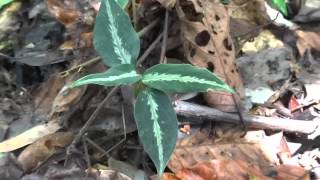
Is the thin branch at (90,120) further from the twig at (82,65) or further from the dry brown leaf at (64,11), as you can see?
the dry brown leaf at (64,11)

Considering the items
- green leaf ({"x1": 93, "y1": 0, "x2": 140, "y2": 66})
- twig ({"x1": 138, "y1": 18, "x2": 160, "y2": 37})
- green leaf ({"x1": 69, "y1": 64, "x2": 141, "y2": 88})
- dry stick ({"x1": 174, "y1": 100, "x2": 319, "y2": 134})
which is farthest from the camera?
twig ({"x1": 138, "y1": 18, "x2": 160, "y2": 37})

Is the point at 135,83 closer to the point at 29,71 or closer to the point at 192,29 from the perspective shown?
the point at 192,29

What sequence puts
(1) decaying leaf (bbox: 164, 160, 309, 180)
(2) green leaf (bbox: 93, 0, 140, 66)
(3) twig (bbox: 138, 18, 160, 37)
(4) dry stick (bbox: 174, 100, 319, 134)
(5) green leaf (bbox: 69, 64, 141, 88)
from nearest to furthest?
(5) green leaf (bbox: 69, 64, 141, 88) → (2) green leaf (bbox: 93, 0, 140, 66) → (1) decaying leaf (bbox: 164, 160, 309, 180) → (4) dry stick (bbox: 174, 100, 319, 134) → (3) twig (bbox: 138, 18, 160, 37)

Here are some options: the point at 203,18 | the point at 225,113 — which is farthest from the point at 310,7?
the point at 225,113

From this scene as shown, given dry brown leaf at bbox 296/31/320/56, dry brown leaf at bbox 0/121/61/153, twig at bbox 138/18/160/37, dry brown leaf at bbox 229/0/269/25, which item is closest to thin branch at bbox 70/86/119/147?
dry brown leaf at bbox 0/121/61/153

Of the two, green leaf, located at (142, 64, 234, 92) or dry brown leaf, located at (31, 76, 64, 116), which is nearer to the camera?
green leaf, located at (142, 64, 234, 92)

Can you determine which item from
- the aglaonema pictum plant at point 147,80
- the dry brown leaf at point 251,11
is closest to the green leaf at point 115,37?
the aglaonema pictum plant at point 147,80

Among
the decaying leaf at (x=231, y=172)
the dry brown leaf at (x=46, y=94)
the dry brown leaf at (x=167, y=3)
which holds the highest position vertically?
the dry brown leaf at (x=167, y=3)

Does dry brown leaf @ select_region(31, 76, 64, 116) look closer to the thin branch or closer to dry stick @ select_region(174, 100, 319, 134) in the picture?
the thin branch
